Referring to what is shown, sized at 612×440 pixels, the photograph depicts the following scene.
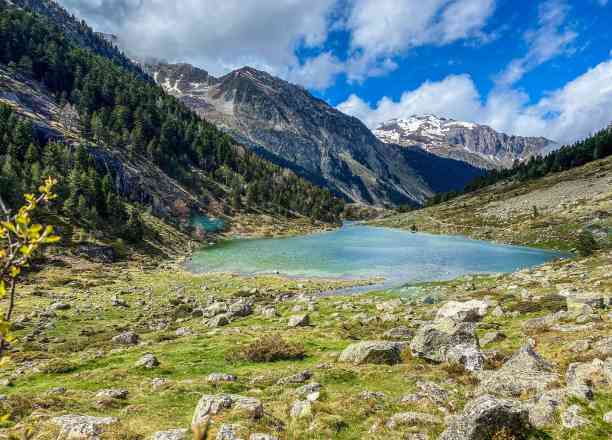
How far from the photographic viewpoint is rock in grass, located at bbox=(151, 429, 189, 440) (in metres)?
10.7

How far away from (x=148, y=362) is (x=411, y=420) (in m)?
15.3

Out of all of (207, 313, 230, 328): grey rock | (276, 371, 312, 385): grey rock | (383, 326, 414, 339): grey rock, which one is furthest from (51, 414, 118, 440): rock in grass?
(207, 313, 230, 328): grey rock

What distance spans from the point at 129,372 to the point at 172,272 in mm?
48277

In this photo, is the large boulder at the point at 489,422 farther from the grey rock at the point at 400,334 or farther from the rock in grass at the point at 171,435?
the grey rock at the point at 400,334

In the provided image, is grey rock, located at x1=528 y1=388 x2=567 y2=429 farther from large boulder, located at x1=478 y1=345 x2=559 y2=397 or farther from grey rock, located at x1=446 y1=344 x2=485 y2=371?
grey rock, located at x1=446 y1=344 x2=485 y2=371

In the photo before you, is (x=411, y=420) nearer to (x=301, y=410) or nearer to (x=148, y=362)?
(x=301, y=410)

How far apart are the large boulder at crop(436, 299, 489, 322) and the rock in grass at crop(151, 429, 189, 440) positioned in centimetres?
2341

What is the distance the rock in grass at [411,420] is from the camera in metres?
11.5

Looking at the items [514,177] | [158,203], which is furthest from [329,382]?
[514,177]

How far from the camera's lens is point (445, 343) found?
19141 millimetres

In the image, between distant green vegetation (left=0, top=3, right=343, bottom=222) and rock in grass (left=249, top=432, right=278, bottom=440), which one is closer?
rock in grass (left=249, top=432, right=278, bottom=440)

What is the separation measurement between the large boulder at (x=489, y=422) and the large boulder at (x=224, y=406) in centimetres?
614

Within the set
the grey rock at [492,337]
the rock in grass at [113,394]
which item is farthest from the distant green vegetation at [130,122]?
the grey rock at [492,337]

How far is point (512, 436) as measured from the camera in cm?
957
